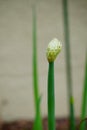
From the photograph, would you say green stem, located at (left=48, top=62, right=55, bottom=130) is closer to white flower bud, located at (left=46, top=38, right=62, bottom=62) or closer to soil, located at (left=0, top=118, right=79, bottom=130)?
white flower bud, located at (left=46, top=38, right=62, bottom=62)

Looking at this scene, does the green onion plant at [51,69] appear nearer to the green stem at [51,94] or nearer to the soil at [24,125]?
the green stem at [51,94]

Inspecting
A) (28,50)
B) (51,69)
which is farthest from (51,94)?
(28,50)

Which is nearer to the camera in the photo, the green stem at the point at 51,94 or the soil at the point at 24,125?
the green stem at the point at 51,94

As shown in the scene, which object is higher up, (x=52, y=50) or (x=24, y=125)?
(x=52, y=50)

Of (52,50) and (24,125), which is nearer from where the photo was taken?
(52,50)

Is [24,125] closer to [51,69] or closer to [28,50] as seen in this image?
[28,50]

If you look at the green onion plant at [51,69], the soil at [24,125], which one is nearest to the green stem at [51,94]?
the green onion plant at [51,69]

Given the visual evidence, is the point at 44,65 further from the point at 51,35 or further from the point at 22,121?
the point at 22,121

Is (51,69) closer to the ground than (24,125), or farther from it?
farther from it

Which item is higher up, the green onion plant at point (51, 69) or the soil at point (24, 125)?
the green onion plant at point (51, 69)
